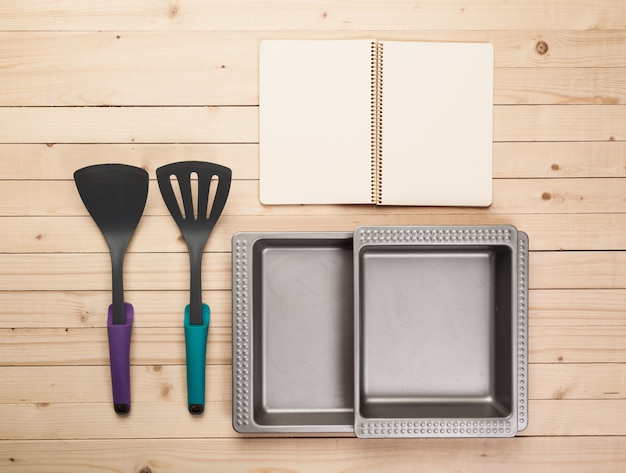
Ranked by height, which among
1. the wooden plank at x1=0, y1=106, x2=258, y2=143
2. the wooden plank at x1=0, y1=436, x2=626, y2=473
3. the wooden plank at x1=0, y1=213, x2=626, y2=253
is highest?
the wooden plank at x1=0, y1=106, x2=258, y2=143

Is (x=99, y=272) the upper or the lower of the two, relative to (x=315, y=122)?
lower

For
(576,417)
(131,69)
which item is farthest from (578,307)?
(131,69)

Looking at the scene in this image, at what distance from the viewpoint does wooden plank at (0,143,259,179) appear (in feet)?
3.07

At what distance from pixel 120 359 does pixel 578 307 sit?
0.83 metres

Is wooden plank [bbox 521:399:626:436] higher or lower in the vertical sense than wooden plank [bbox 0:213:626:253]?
lower

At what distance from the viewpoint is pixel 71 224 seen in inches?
37.0

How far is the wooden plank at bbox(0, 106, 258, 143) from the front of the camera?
0.94m

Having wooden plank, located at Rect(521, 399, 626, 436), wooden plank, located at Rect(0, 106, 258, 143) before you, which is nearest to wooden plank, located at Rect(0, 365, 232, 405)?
wooden plank, located at Rect(0, 106, 258, 143)

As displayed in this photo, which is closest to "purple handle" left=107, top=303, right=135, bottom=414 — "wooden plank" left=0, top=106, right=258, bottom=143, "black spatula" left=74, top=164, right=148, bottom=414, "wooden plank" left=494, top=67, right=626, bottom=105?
"black spatula" left=74, top=164, right=148, bottom=414

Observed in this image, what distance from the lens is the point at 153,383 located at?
0.94m

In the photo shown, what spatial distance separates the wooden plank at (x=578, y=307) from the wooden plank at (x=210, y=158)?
216mm

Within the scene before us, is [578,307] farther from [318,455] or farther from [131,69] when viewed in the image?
[131,69]

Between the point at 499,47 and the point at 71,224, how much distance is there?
0.84m

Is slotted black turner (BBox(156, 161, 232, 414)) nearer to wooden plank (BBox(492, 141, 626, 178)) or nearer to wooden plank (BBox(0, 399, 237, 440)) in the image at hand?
wooden plank (BBox(0, 399, 237, 440))
